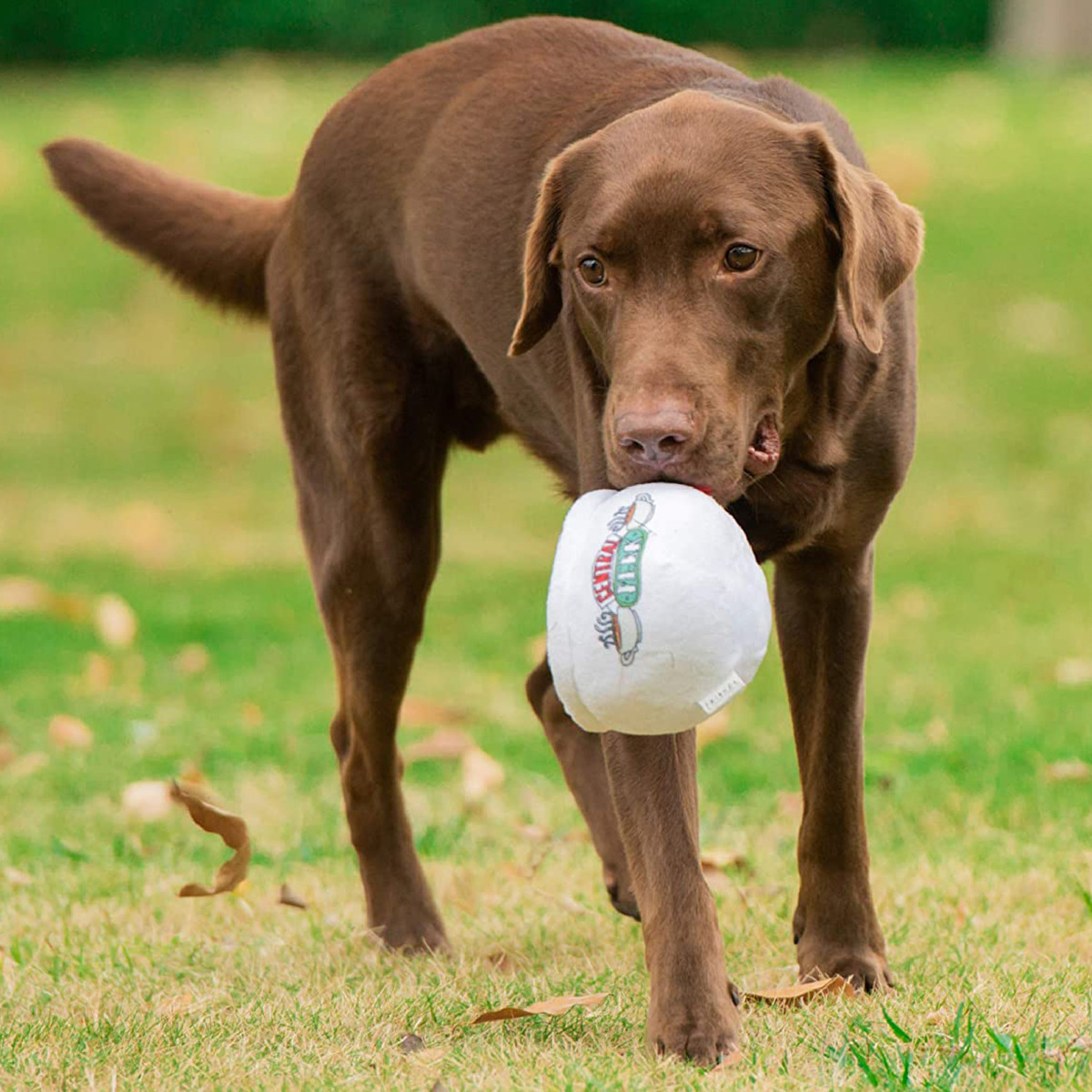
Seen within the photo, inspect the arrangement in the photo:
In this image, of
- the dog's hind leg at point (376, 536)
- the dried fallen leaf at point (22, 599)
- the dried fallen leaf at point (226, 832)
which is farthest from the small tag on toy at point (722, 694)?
the dried fallen leaf at point (22, 599)

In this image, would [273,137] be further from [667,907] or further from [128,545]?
[667,907]

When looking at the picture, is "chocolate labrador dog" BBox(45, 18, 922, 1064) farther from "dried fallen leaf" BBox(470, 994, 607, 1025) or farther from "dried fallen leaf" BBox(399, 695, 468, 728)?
"dried fallen leaf" BBox(399, 695, 468, 728)

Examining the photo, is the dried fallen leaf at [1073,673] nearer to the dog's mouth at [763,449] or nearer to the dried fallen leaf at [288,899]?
the dried fallen leaf at [288,899]

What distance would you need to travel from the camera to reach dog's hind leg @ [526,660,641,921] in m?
4.18

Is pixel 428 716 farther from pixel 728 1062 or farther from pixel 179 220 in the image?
pixel 728 1062

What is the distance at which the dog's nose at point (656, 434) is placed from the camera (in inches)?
121

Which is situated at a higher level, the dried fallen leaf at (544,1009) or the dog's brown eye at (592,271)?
the dog's brown eye at (592,271)

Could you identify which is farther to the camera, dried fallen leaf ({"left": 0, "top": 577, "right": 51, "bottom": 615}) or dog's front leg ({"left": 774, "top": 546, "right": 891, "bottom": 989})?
dried fallen leaf ({"left": 0, "top": 577, "right": 51, "bottom": 615})

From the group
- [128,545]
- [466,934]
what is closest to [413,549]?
[466,934]

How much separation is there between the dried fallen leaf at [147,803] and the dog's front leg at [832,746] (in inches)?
75.8

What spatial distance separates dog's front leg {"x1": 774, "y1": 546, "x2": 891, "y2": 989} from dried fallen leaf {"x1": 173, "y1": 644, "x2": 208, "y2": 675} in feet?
11.5

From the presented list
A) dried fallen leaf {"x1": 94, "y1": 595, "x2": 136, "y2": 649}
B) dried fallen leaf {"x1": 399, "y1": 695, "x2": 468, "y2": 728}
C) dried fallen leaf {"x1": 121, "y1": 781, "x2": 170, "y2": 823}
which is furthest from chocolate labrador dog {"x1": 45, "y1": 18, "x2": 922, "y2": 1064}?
dried fallen leaf {"x1": 94, "y1": 595, "x2": 136, "y2": 649}

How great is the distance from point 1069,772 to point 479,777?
4.99 feet

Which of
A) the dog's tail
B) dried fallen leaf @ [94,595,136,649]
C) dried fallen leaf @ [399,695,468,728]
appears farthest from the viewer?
dried fallen leaf @ [94,595,136,649]
